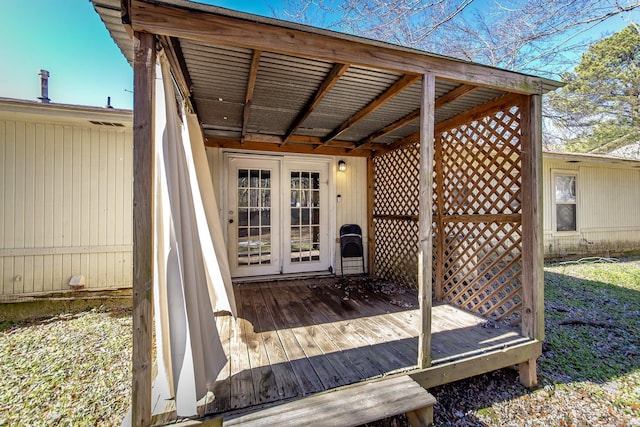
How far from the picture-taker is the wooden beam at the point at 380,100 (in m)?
2.24

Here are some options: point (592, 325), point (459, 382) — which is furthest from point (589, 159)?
point (459, 382)

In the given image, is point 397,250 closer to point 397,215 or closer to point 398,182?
point 397,215

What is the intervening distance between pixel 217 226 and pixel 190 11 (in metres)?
1.97

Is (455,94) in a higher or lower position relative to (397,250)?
higher

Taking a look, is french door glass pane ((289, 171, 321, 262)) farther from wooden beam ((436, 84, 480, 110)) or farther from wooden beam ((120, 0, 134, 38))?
wooden beam ((120, 0, 134, 38))

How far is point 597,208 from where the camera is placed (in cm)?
675

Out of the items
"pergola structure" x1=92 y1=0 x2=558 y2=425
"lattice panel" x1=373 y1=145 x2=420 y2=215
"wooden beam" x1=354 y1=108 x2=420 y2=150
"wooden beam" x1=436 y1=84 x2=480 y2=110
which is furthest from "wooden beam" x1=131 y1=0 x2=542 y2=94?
"lattice panel" x1=373 y1=145 x2=420 y2=215

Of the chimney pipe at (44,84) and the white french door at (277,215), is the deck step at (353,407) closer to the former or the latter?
the white french door at (277,215)

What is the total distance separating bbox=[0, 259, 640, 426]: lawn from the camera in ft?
6.23

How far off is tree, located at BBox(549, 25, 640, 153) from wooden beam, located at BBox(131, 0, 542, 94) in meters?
8.37

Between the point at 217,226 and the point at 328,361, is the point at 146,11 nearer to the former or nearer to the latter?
the point at 217,226

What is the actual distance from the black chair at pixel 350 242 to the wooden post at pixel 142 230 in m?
3.45

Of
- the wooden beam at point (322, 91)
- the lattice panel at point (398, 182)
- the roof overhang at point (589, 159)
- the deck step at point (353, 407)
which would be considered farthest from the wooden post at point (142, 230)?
the roof overhang at point (589, 159)

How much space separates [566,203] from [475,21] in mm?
4616
